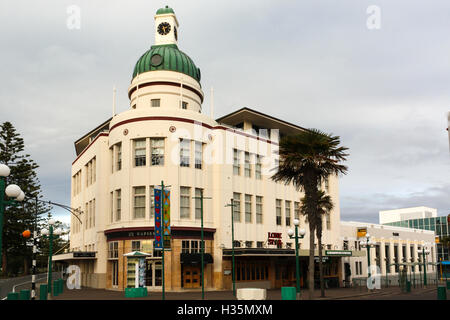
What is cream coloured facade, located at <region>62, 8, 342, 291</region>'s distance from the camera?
45000 millimetres

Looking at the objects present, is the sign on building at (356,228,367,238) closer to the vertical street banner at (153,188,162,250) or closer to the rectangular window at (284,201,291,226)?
the rectangular window at (284,201,291,226)

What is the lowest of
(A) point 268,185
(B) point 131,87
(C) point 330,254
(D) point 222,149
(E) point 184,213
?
(C) point 330,254

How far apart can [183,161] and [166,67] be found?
11.1 metres

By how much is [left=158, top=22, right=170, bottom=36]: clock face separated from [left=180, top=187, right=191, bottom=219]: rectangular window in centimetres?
1985

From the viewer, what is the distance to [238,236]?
49500mm

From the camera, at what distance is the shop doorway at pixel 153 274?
142ft

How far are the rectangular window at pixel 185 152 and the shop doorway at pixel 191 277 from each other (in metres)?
9.94

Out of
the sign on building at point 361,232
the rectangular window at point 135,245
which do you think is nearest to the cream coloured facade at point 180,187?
the rectangular window at point 135,245

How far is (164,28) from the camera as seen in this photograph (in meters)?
55.3

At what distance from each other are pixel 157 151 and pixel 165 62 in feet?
35.2

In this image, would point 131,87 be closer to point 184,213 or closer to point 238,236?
point 184,213
